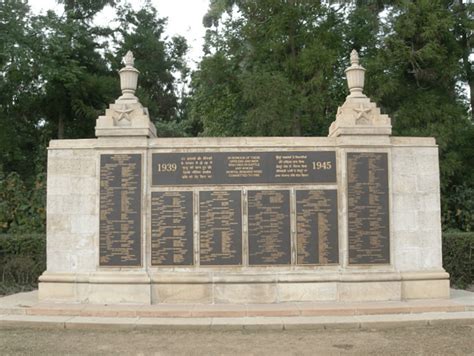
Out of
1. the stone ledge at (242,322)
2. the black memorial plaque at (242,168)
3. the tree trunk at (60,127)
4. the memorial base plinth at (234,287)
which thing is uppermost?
the tree trunk at (60,127)

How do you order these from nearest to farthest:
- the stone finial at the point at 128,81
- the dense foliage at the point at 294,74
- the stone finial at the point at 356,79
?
the stone finial at the point at 128,81 → the stone finial at the point at 356,79 → the dense foliage at the point at 294,74

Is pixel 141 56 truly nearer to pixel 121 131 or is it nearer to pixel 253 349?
pixel 121 131

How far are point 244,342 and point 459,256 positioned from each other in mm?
8031

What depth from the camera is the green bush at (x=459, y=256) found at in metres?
13.6

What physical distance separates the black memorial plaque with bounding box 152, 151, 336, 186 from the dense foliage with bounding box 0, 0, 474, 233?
614 centimetres

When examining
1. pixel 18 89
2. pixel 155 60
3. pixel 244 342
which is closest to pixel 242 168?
pixel 244 342

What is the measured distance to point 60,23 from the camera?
20.8 meters

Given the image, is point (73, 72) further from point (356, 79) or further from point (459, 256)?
point (459, 256)

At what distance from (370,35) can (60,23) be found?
40.6 feet

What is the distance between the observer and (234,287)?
10328mm

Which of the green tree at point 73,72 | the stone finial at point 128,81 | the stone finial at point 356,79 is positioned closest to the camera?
the stone finial at point 128,81

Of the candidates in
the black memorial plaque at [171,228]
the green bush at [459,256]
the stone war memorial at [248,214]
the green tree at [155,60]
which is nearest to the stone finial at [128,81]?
the stone war memorial at [248,214]

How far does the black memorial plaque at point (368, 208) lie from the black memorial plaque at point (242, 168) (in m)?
0.51

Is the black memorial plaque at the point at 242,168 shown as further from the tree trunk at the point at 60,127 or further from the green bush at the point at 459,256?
the tree trunk at the point at 60,127
